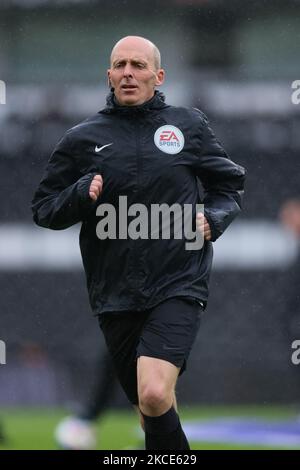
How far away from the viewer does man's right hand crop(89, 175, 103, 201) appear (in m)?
5.05

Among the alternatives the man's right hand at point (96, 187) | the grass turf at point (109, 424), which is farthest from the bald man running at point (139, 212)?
the grass turf at point (109, 424)

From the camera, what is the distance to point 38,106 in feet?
45.1

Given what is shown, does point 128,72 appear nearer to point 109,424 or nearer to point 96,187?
point 96,187

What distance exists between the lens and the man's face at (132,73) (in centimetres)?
525

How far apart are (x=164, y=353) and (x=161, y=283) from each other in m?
0.30

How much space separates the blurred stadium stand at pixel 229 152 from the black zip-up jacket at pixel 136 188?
4400mm

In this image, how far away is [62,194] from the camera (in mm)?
5227

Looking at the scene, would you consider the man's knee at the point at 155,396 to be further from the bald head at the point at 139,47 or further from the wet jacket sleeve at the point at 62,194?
the bald head at the point at 139,47

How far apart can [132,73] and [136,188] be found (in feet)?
1.57

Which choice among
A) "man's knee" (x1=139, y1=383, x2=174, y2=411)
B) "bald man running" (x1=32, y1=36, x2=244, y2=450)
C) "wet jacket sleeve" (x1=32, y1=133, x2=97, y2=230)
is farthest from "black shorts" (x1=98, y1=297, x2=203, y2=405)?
"wet jacket sleeve" (x1=32, y1=133, x2=97, y2=230)

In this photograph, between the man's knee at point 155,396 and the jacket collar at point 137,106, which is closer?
the man's knee at point 155,396

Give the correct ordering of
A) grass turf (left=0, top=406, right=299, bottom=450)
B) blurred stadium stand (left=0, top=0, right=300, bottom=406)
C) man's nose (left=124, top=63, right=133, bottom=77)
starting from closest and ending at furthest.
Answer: man's nose (left=124, top=63, right=133, bottom=77)
grass turf (left=0, top=406, right=299, bottom=450)
blurred stadium stand (left=0, top=0, right=300, bottom=406)

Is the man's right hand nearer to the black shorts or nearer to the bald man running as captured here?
the bald man running

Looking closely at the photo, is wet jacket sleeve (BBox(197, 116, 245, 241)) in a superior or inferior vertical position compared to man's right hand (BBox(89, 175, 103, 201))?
superior
